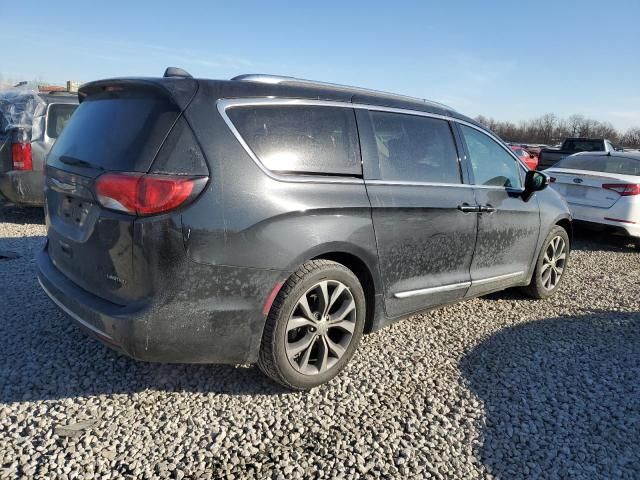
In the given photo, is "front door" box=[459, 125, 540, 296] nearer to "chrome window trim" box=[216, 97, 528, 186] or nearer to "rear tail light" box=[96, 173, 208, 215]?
"chrome window trim" box=[216, 97, 528, 186]

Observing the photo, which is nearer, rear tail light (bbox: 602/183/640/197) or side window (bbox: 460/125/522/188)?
side window (bbox: 460/125/522/188)

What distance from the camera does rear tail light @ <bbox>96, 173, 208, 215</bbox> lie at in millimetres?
2338

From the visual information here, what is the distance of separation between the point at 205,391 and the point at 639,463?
2.40m

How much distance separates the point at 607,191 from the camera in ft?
→ 23.9

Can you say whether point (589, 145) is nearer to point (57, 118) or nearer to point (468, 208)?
point (468, 208)

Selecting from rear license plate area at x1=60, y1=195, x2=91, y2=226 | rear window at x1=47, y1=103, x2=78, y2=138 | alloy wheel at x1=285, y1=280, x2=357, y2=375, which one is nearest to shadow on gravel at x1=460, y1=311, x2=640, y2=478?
alloy wheel at x1=285, y1=280, x2=357, y2=375

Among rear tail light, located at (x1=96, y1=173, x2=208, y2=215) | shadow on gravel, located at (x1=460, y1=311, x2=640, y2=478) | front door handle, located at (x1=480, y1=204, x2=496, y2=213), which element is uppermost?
rear tail light, located at (x1=96, y1=173, x2=208, y2=215)

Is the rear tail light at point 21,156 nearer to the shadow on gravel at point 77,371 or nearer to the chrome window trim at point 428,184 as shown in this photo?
the shadow on gravel at point 77,371

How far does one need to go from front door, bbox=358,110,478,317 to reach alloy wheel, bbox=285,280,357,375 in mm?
369

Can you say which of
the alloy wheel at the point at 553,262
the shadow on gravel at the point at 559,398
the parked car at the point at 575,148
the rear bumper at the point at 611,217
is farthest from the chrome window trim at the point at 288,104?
the parked car at the point at 575,148

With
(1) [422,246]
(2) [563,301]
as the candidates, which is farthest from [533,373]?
(2) [563,301]

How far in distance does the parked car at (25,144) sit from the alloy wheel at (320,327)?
5.48m

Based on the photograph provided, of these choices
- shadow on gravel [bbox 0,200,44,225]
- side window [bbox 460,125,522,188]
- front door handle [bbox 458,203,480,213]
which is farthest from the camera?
shadow on gravel [bbox 0,200,44,225]

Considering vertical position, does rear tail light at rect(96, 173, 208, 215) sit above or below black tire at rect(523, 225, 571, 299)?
above
